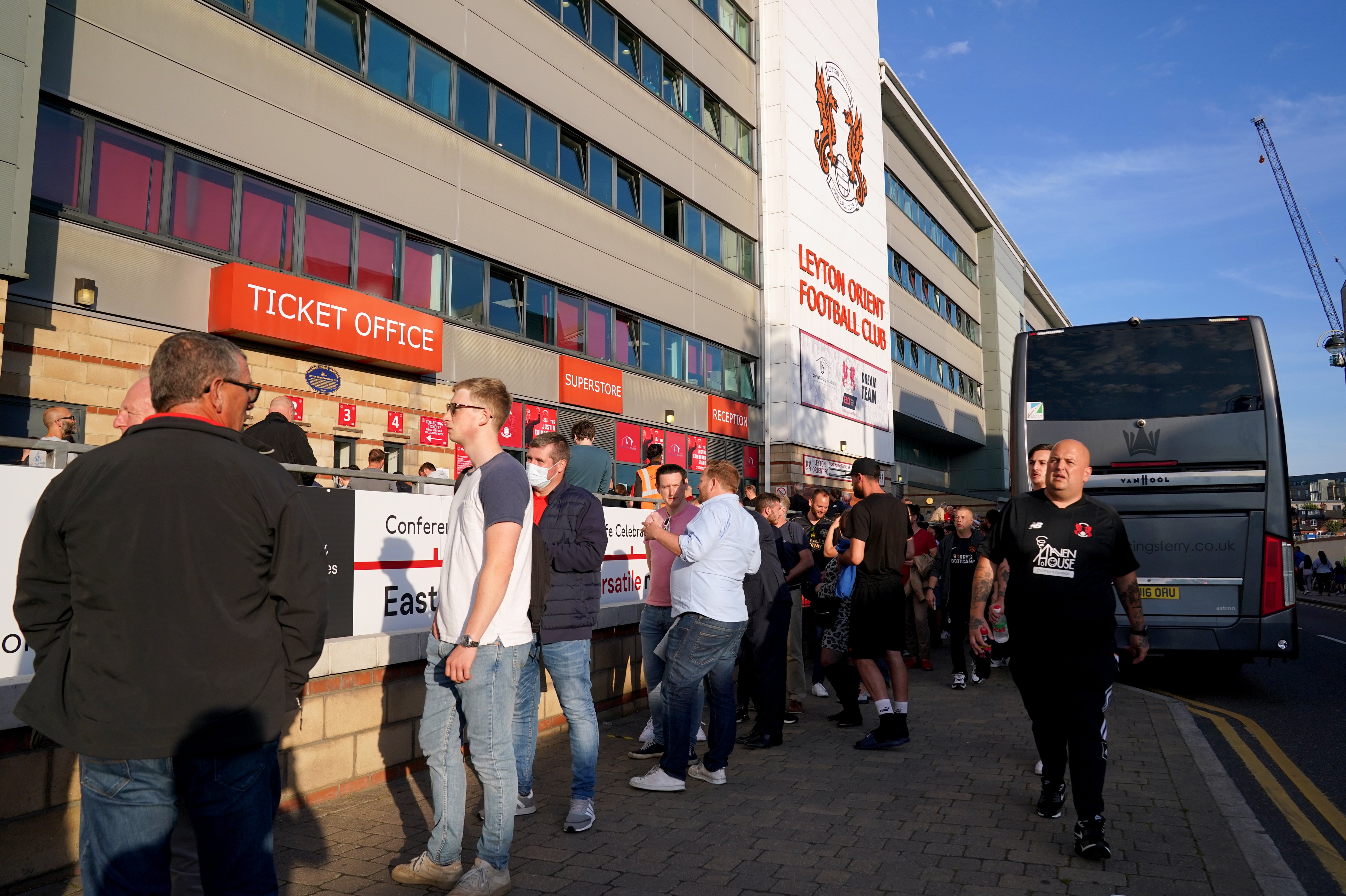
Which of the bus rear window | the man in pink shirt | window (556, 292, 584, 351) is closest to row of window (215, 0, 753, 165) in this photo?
window (556, 292, 584, 351)

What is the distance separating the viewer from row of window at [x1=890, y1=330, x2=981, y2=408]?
3681 centimetres

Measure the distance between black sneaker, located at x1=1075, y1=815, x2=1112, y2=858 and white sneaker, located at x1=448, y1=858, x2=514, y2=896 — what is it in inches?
105

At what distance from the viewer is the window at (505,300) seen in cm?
1669

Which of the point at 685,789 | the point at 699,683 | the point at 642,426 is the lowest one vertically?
the point at 685,789

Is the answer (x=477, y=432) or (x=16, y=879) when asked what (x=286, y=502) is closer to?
(x=477, y=432)

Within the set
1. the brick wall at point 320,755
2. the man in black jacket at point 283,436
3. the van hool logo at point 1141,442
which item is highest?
the van hool logo at point 1141,442

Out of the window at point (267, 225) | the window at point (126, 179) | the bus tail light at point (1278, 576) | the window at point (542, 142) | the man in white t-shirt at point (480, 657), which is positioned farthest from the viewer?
the window at point (542, 142)

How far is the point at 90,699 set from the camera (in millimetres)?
2270

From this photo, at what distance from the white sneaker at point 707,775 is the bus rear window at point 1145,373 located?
601 centimetres

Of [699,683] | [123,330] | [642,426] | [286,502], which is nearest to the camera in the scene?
[286,502]

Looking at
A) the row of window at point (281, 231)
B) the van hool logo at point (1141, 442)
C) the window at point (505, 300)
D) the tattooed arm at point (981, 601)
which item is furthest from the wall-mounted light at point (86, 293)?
the van hool logo at point (1141, 442)

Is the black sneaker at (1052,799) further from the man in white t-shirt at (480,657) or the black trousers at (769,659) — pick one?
the man in white t-shirt at (480,657)


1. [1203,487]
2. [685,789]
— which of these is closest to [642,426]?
[1203,487]

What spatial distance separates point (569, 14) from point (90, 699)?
1932cm
